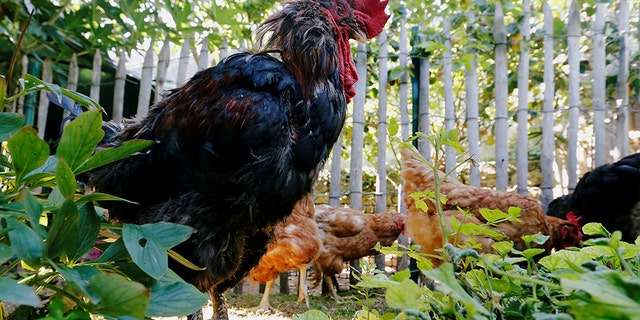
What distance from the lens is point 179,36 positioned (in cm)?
393

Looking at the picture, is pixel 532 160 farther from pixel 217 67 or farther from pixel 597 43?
pixel 217 67

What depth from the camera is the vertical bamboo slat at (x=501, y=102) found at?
3.97 m

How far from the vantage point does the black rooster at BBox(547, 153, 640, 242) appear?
342 centimetres

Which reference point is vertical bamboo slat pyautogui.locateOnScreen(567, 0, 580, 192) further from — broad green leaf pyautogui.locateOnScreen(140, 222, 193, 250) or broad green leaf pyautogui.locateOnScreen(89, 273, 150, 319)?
broad green leaf pyautogui.locateOnScreen(89, 273, 150, 319)

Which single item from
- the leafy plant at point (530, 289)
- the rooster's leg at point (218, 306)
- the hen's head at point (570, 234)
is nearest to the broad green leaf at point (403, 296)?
the leafy plant at point (530, 289)

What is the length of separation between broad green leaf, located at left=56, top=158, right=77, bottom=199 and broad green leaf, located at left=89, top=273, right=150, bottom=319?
11 cm

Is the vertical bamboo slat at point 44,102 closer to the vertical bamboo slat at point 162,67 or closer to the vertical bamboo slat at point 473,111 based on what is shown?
the vertical bamboo slat at point 162,67

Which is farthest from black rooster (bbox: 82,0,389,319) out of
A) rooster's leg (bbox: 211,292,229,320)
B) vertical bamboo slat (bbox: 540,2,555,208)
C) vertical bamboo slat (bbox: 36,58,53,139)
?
vertical bamboo slat (bbox: 540,2,555,208)

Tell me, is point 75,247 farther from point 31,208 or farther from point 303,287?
point 303,287

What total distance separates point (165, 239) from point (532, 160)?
698 centimetres

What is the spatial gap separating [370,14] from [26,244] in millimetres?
2140

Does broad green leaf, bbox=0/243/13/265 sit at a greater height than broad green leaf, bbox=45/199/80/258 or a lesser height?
lesser

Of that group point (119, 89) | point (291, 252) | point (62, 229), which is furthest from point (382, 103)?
point (62, 229)

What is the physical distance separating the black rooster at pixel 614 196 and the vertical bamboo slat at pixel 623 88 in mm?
451
